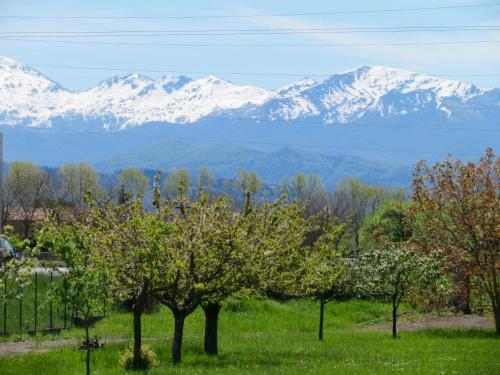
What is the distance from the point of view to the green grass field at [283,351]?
851 inches

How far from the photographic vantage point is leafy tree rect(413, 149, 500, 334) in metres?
33.1

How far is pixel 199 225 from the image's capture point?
912 inches

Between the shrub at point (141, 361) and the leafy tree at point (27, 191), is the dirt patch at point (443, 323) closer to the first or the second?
the shrub at point (141, 361)

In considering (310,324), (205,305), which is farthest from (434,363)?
(310,324)

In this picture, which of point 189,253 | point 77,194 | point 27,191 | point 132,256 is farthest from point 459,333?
point 77,194

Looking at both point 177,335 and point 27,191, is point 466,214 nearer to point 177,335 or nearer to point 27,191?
point 177,335

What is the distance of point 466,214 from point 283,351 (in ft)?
35.9

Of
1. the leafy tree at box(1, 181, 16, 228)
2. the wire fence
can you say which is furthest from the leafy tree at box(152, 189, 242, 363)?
the leafy tree at box(1, 181, 16, 228)

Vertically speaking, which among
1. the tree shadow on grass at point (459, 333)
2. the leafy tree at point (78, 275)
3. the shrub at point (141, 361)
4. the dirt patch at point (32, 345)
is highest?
the leafy tree at point (78, 275)

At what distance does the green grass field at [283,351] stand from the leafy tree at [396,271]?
189 centimetres

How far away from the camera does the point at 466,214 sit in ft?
111

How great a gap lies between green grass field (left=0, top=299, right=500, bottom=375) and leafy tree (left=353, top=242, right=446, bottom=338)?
6.19 ft

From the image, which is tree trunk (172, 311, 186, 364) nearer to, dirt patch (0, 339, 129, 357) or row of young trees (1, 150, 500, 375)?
row of young trees (1, 150, 500, 375)

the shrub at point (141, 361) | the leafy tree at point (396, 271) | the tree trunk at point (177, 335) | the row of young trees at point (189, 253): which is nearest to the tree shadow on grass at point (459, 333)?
the leafy tree at point (396, 271)
